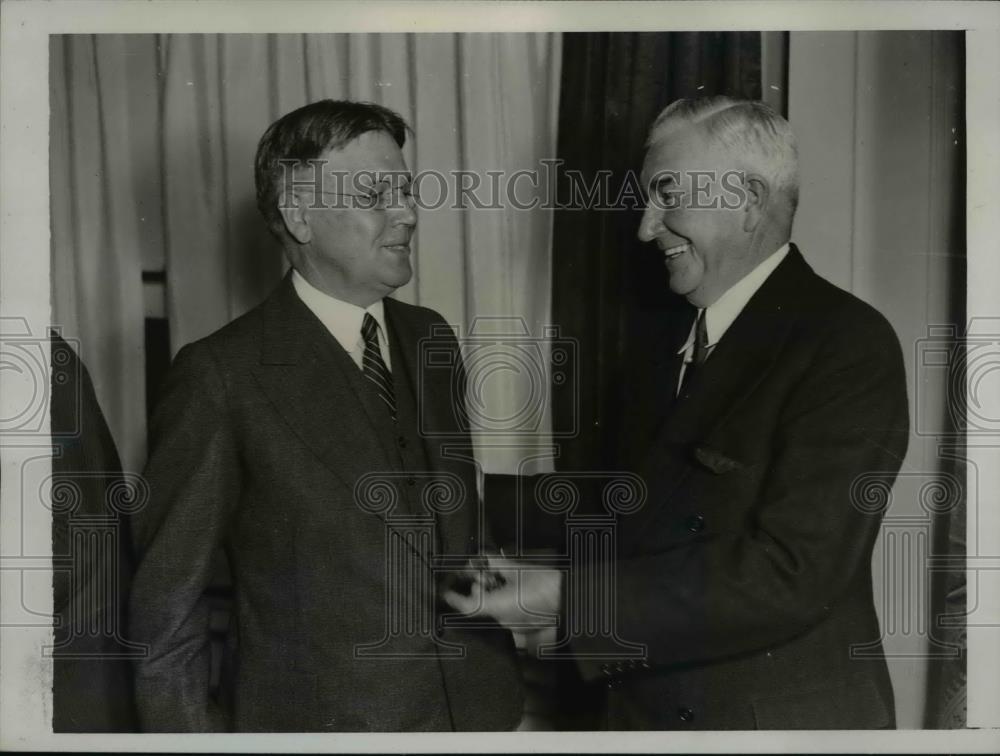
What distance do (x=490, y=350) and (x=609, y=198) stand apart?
12.9 inches

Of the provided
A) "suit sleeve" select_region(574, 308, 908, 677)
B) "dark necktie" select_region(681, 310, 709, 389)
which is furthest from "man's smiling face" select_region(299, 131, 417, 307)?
"suit sleeve" select_region(574, 308, 908, 677)

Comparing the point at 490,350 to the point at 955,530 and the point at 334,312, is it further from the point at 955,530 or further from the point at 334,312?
the point at 955,530

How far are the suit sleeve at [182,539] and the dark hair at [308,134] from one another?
28 cm

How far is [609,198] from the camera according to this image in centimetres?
168

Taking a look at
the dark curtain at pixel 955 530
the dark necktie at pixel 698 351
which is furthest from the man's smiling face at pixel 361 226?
the dark curtain at pixel 955 530

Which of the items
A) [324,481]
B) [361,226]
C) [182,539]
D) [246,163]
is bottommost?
[182,539]

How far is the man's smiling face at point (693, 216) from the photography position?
165 cm

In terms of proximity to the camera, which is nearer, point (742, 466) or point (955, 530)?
point (742, 466)

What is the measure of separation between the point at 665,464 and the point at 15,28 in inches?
52.8

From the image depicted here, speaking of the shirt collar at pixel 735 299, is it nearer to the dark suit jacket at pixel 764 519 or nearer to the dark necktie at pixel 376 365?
the dark suit jacket at pixel 764 519

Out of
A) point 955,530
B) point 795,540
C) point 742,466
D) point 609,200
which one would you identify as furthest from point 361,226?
point 955,530

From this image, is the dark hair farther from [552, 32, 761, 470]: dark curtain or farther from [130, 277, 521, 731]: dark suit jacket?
[552, 32, 761, 470]: dark curtain

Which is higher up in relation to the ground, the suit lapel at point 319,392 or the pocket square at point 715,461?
the suit lapel at point 319,392

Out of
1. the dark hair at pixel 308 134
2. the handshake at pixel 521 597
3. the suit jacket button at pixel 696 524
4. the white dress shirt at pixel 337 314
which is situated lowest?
the handshake at pixel 521 597
